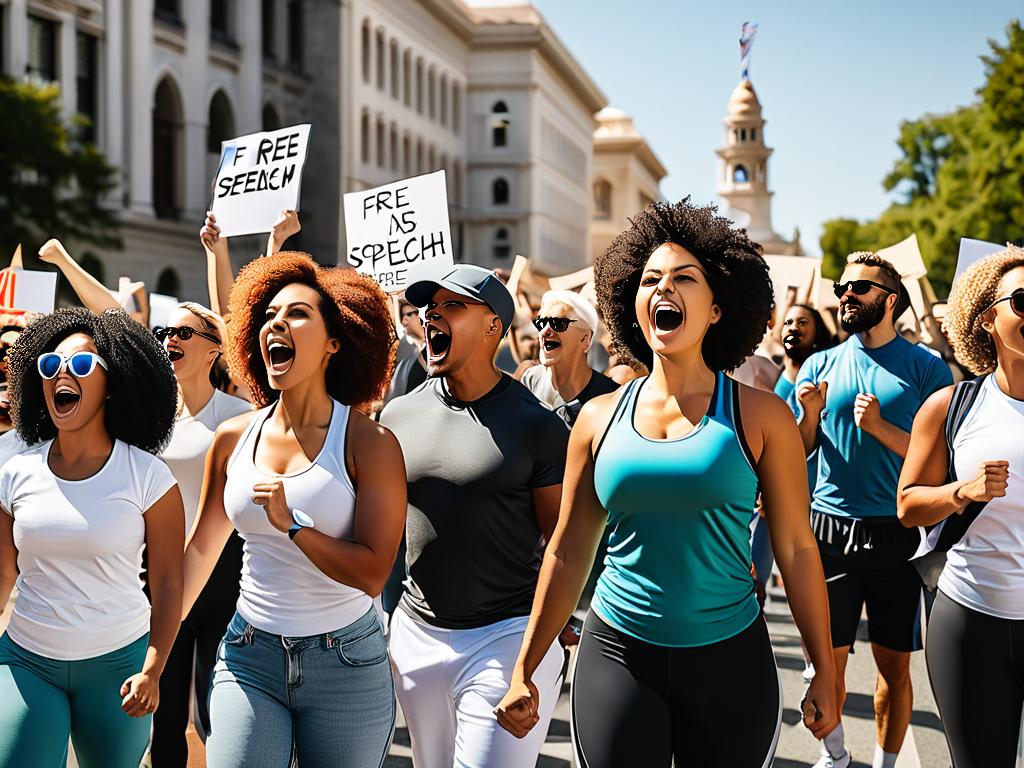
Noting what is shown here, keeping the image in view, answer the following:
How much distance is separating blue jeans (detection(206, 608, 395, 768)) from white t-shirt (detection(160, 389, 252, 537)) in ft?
5.53

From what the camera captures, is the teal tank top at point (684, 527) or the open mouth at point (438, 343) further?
the open mouth at point (438, 343)

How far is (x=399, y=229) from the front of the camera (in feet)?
27.4

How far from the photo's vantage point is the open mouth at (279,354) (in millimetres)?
3955

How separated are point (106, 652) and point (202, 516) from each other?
0.47m

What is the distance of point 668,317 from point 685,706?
3.13 feet

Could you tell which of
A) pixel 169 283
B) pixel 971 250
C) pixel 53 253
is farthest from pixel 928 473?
pixel 169 283

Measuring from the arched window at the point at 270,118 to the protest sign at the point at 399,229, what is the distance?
4128 cm

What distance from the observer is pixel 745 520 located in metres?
3.58

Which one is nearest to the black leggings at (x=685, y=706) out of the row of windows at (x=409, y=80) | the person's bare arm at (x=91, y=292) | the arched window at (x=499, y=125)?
the person's bare arm at (x=91, y=292)

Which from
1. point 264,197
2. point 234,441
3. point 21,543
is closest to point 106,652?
point 21,543

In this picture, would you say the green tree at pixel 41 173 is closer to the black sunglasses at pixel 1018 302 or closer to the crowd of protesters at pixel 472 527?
the crowd of protesters at pixel 472 527

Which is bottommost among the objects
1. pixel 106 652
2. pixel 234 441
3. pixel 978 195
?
pixel 106 652

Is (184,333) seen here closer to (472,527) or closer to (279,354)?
(279,354)

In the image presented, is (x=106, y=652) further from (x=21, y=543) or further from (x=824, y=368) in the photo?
(x=824, y=368)
